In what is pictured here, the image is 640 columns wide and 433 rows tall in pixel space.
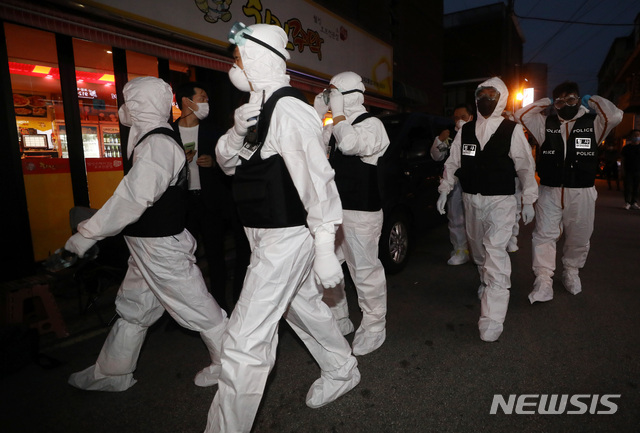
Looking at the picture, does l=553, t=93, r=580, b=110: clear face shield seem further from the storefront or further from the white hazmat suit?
the storefront

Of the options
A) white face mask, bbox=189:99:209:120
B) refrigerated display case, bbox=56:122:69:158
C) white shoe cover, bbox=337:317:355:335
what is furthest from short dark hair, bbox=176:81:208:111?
refrigerated display case, bbox=56:122:69:158

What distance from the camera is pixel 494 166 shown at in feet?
10.8

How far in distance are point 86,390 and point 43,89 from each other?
4.22 meters

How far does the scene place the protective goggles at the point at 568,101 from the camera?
381 cm

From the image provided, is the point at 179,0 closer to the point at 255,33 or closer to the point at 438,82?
the point at 255,33

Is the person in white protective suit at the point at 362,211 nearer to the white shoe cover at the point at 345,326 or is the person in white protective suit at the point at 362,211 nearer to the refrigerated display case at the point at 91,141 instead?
the white shoe cover at the point at 345,326

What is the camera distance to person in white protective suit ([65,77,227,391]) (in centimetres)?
228

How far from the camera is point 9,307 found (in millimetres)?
3168

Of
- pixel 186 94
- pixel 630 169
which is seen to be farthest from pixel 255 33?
pixel 630 169

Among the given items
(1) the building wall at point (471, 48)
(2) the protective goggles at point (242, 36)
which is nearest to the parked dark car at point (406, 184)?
(2) the protective goggles at point (242, 36)

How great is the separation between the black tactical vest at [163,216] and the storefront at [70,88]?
1.99 metres

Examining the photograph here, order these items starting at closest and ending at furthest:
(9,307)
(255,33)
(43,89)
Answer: (255,33), (9,307), (43,89)

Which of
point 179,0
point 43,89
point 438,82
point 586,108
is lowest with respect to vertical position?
point 586,108

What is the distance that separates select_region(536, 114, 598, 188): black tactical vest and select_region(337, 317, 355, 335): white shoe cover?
101 inches
